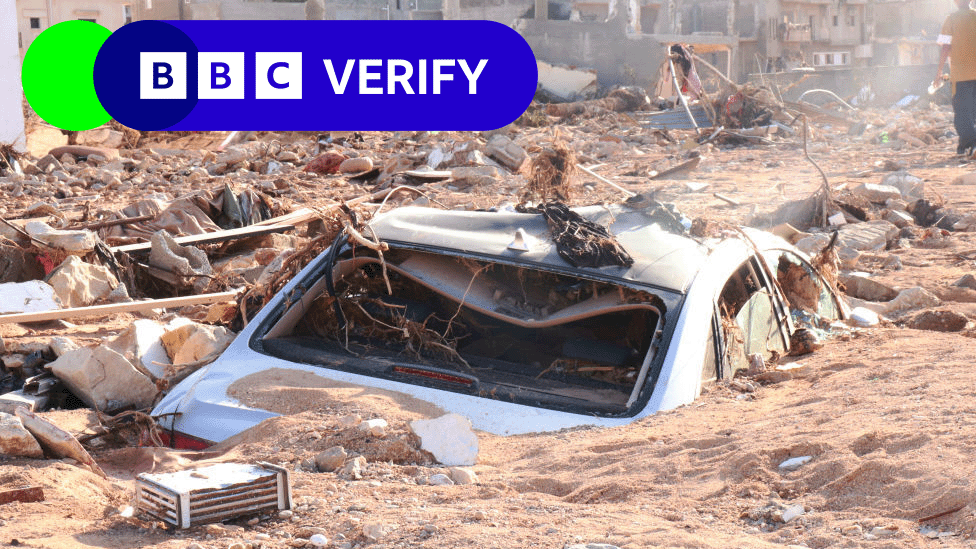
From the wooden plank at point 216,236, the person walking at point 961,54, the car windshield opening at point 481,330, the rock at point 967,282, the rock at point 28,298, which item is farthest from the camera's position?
the person walking at point 961,54

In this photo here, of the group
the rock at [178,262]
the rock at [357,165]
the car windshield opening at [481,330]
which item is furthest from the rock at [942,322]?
the rock at [357,165]

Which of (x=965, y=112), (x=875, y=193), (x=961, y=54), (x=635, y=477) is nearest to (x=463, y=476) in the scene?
(x=635, y=477)

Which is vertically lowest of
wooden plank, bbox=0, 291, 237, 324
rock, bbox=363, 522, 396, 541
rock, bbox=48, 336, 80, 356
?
rock, bbox=48, 336, 80, 356

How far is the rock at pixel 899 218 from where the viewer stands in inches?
400

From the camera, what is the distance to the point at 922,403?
3.23m

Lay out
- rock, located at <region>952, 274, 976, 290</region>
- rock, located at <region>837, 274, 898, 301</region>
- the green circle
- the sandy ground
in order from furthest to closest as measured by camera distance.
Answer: the green circle < rock, located at <region>952, 274, 976, 290</region> < rock, located at <region>837, 274, 898, 301</region> < the sandy ground

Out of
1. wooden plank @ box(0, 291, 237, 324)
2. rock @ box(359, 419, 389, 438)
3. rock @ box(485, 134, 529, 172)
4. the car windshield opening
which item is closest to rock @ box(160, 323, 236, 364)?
the car windshield opening

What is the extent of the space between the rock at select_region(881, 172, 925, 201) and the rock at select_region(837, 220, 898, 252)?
2024mm

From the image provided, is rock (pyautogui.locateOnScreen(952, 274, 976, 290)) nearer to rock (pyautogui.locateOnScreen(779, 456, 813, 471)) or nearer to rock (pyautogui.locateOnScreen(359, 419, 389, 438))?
rock (pyautogui.locateOnScreen(779, 456, 813, 471))

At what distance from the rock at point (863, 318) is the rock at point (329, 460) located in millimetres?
3244

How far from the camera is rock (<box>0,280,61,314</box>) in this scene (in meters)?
6.15

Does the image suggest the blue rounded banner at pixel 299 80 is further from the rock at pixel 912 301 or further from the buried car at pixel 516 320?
the buried car at pixel 516 320

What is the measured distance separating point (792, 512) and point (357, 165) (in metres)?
13.4

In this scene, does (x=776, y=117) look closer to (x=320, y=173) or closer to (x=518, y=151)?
(x=518, y=151)
